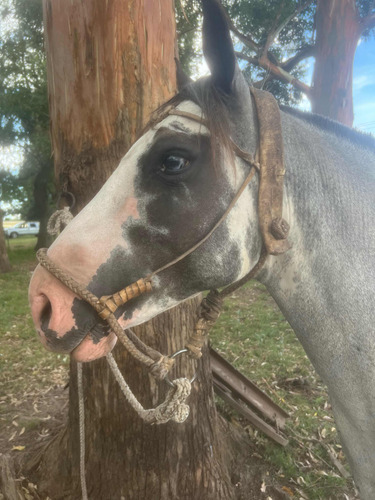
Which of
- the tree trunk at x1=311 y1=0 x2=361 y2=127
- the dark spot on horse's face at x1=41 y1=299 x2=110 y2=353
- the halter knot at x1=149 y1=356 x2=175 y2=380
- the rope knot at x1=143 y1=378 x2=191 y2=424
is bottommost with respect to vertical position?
the rope knot at x1=143 y1=378 x2=191 y2=424

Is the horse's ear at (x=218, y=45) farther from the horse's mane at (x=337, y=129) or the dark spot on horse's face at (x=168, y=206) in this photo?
the horse's mane at (x=337, y=129)

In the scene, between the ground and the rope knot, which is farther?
the ground

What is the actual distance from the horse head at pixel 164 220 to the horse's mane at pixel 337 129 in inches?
19.5

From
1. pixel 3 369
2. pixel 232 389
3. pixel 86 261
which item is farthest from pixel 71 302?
pixel 3 369

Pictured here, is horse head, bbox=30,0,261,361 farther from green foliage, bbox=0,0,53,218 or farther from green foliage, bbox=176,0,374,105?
green foliage, bbox=0,0,53,218

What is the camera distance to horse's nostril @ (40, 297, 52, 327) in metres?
1.41

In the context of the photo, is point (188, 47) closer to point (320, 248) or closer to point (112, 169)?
point (112, 169)

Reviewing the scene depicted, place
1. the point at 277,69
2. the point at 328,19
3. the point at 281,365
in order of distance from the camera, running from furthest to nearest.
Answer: the point at 277,69 < the point at 328,19 < the point at 281,365

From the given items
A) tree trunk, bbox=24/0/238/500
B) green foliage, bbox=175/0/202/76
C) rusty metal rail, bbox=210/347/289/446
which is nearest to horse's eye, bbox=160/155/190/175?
tree trunk, bbox=24/0/238/500

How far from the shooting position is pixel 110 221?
1.40m

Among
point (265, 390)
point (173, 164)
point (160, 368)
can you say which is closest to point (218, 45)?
point (173, 164)

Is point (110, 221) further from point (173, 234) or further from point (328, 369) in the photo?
point (328, 369)

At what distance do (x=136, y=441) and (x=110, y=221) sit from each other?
1.84 meters

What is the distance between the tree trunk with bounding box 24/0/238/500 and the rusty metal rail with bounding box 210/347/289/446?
63cm
